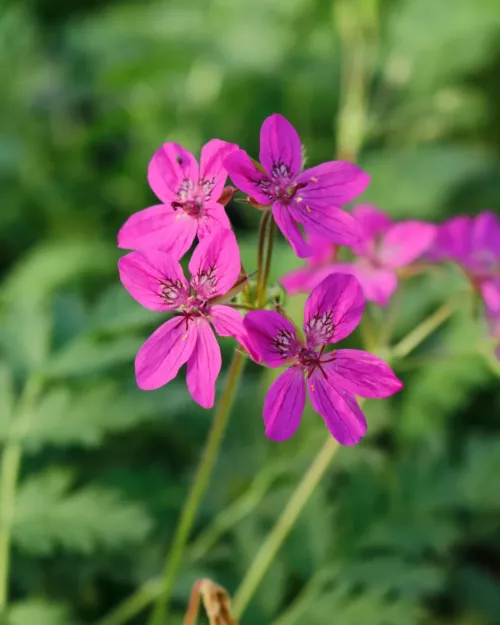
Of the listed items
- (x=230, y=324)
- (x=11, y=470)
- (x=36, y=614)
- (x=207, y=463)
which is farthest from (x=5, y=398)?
(x=230, y=324)

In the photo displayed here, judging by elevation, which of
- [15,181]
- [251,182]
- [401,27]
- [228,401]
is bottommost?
[228,401]

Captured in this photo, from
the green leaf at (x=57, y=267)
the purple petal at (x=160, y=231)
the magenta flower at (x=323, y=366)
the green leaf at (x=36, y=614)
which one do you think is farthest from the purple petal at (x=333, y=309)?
the green leaf at (x=57, y=267)

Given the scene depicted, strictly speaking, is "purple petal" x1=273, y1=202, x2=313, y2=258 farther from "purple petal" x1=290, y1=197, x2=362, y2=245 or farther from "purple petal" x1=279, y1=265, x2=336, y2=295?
"purple petal" x1=279, y1=265, x2=336, y2=295

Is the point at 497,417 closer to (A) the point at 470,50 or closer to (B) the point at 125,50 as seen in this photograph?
(A) the point at 470,50

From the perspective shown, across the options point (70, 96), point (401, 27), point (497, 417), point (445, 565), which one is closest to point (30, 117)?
point (70, 96)

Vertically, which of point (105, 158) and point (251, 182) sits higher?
point (105, 158)

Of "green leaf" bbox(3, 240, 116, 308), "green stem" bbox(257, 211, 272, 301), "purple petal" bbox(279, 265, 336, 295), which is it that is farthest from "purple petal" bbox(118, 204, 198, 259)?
"green leaf" bbox(3, 240, 116, 308)

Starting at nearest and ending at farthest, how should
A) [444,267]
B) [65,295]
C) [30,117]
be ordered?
[444,267], [65,295], [30,117]

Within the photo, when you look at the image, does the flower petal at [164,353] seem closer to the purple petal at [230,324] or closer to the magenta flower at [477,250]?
the purple petal at [230,324]
